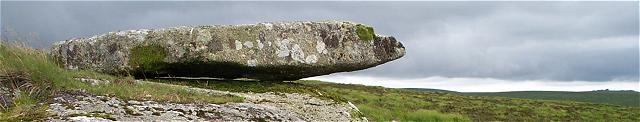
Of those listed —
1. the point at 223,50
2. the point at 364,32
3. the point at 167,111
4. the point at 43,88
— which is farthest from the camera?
the point at 364,32

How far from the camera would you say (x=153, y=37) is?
14773 mm

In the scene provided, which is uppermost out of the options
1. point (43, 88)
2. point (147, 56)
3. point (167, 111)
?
point (147, 56)

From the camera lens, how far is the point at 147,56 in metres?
14.8

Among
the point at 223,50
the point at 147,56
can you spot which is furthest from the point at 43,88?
the point at 223,50

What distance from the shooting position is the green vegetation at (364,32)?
52.6ft

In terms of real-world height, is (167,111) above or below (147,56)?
below

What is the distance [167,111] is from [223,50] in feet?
17.4

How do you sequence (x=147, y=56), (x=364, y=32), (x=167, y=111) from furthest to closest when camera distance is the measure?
(x=364, y=32) < (x=147, y=56) < (x=167, y=111)

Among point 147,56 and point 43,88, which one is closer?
point 43,88

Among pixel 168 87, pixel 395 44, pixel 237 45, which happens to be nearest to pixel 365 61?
pixel 395 44

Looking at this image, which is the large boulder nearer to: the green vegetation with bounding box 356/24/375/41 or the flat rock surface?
the green vegetation with bounding box 356/24/375/41

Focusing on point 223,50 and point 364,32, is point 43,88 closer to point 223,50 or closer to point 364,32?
point 223,50

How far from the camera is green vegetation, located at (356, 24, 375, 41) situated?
16.0 metres

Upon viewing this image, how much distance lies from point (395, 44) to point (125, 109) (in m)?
8.91
